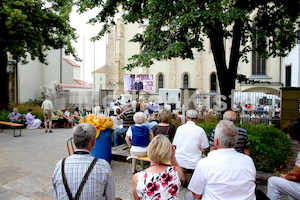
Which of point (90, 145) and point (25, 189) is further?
point (25, 189)

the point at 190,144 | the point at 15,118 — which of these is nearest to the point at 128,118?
the point at 190,144

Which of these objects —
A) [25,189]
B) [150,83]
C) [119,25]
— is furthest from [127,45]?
[25,189]

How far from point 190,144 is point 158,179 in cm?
206

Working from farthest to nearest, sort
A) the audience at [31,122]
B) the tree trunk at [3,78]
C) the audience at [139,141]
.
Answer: the tree trunk at [3,78] → the audience at [31,122] → the audience at [139,141]

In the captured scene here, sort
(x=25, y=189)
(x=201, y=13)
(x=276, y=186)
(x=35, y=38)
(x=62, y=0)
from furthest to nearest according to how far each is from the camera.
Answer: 1. (x=62, y=0)
2. (x=35, y=38)
3. (x=201, y=13)
4. (x=25, y=189)
5. (x=276, y=186)

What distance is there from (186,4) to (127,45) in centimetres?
3706

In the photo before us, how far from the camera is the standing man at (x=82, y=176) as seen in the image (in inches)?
84.7

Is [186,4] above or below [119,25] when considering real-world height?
below

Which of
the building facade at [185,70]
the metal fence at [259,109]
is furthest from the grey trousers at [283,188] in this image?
the building facade at [185,70]

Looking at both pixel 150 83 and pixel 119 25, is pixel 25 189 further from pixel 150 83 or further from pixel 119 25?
pixel 119 25

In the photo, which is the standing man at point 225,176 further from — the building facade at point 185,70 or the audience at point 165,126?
the building facade at point 185,70

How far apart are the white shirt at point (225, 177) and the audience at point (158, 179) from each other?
0.90 feet

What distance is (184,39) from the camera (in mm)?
6719

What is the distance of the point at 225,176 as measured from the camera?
7.29 feet
